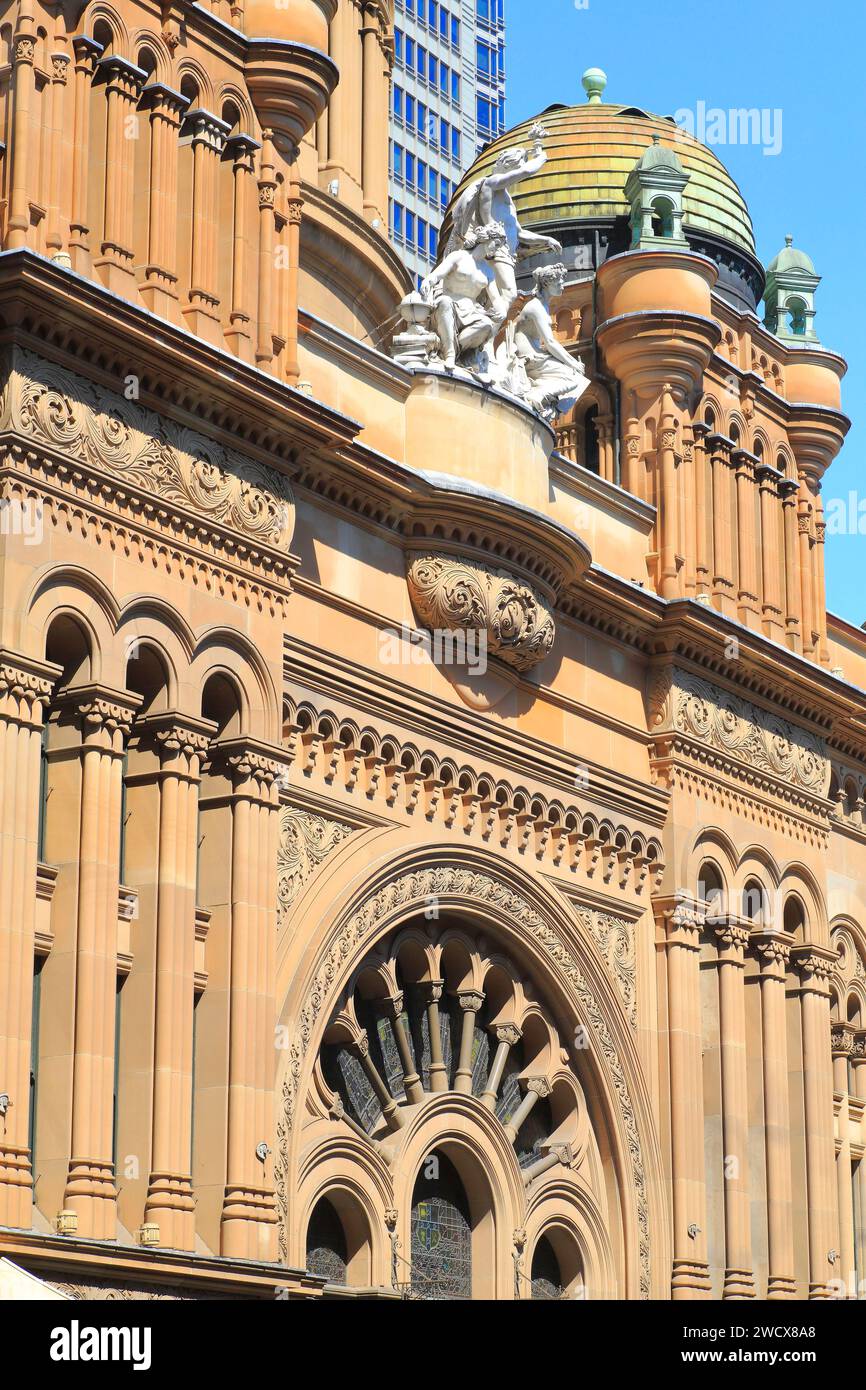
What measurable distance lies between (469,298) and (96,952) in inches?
465

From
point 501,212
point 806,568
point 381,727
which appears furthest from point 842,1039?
point 501,212

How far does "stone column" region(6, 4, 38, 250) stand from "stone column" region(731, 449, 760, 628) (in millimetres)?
15511

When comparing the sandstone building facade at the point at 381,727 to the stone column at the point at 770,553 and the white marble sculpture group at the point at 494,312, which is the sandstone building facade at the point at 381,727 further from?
the white marble sculpture group at the point at 494,312

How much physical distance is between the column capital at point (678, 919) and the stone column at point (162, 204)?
→ 11.7 metres

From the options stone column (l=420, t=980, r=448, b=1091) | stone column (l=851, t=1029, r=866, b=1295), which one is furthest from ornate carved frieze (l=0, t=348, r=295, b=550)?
stone column (l=851, t=1029, r=866, b=1295)

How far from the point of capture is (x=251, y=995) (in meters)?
28.8

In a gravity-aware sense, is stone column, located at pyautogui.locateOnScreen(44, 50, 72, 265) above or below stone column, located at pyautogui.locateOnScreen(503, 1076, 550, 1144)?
above

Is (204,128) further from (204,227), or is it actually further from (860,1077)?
(860,1077)

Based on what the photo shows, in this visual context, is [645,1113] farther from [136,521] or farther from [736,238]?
[736,238]

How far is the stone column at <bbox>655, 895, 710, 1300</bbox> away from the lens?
1410 inches

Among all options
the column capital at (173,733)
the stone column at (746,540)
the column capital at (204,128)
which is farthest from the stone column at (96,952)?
the stone column at (746,540)

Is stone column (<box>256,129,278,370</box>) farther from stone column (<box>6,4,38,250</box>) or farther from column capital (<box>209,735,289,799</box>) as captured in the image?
column capital (<box>209,735,289,799</box>)

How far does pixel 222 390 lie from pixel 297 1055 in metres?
7.16

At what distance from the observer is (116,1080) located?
27.6 metres
